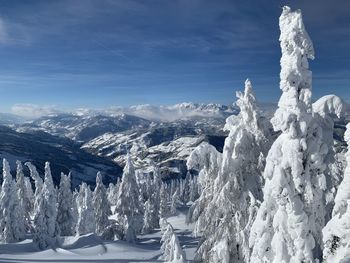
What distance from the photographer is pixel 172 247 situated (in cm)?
2294

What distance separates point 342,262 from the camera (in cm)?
1191

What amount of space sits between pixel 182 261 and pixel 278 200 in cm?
981

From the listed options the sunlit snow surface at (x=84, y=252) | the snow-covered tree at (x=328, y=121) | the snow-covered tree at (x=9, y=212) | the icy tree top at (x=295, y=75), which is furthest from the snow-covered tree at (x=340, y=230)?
the snow-covered tree at (x=9, y=212)

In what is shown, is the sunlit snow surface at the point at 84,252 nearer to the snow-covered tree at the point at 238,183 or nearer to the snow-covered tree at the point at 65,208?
the snow-covered tree at the point at 65,208

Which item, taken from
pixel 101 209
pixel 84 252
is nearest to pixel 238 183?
pixel 84 252

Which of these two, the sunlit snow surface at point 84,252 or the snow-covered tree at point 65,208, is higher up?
the snow-covered tree at point 65,208

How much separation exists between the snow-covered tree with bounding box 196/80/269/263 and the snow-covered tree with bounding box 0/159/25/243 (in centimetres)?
5152

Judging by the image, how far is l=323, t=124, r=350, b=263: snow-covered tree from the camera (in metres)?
12.0

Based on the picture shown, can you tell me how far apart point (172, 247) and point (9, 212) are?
51.5 m

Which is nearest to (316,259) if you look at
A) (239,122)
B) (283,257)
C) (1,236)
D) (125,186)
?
(283,257)

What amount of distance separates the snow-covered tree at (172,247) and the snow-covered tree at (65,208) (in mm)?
49088

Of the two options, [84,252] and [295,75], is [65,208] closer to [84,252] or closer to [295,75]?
[84,252]

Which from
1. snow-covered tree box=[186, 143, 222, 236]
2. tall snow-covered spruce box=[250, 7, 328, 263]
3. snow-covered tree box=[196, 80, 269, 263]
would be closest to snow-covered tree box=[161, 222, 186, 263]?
snow-covered tree box=[186, 143, 222, 236]

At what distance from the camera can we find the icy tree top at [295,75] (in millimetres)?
13836
